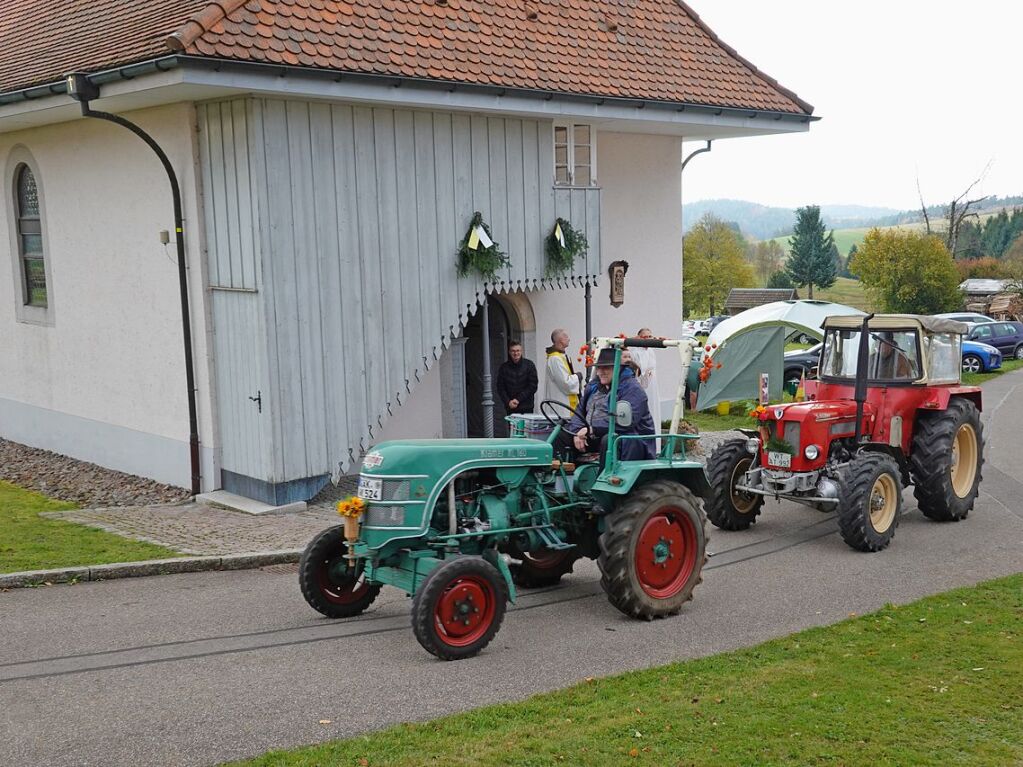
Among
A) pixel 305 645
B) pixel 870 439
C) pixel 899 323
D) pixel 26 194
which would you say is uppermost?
pixel 26 194

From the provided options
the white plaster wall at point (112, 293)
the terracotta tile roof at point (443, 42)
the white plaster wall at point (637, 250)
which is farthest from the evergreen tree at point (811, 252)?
the white plaster wall at point (112, 293)

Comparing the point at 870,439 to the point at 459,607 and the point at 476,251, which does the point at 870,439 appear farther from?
the point at 459,607

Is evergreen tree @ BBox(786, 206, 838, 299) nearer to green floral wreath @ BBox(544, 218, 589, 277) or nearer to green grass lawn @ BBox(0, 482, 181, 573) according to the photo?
green floral wreath @ BBox(544, 218, 589, 277)

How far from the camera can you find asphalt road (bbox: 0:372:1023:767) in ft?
21.3

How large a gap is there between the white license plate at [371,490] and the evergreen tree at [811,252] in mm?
75364

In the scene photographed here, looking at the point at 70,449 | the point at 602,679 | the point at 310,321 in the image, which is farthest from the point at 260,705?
the point at 70,449

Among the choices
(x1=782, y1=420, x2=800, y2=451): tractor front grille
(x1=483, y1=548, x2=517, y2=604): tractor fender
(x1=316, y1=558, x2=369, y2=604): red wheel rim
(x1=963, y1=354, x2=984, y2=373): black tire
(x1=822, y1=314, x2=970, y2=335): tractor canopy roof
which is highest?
(x1=822, y1=314, x2=970, y2=335): tractor canopy roof

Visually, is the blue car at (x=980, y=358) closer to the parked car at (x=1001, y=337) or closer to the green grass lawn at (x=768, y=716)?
the parked car at (x=1001, y=337)

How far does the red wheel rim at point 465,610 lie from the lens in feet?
25.3

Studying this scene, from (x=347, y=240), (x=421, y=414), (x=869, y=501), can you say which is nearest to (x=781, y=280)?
(x=421, y=414)

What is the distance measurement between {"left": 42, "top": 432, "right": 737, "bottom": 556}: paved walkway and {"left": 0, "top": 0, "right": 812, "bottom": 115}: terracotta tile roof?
186 inches

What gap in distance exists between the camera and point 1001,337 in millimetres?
37250

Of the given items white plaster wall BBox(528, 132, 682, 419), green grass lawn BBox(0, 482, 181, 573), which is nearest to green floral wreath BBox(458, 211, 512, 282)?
white plaster wall BBox(528, 132, 682, 419)

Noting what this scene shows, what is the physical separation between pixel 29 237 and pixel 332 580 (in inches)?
428
